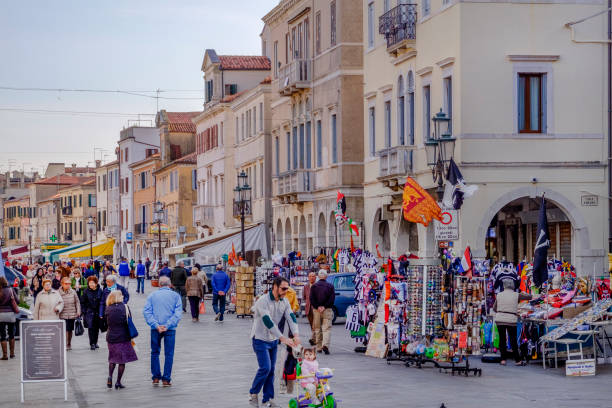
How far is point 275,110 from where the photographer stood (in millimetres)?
56281

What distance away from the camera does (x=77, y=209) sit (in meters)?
129

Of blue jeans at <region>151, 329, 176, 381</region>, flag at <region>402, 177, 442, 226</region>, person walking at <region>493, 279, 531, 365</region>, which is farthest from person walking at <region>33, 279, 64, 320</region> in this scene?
person walking at <region>493, 279, 531, 365</region>

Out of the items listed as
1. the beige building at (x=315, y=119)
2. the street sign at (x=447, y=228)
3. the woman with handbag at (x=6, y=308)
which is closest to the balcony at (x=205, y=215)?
the beige building at (x=315, y=119)

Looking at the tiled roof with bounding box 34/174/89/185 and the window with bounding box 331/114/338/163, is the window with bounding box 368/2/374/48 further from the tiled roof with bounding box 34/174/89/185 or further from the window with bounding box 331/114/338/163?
the tiled roof with bounding box 34/174/89/185

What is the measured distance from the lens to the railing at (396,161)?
3812 cm

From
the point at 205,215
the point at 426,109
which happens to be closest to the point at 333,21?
the point at 426,109

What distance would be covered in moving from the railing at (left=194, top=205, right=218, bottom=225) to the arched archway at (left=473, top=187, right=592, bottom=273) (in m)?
38.1

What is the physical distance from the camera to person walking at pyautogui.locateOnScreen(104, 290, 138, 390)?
61.8 feet

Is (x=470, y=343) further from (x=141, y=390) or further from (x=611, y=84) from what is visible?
(x=611, y=84)

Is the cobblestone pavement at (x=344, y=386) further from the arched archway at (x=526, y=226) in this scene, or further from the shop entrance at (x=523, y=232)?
the shop entrance at (x=523, y=232)

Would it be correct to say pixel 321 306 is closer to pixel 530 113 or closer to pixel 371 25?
pixel 530 113

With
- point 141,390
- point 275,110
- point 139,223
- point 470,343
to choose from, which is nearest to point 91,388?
point 141,390

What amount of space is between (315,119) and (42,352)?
32.1m

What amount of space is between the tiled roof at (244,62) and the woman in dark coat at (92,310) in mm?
46855
